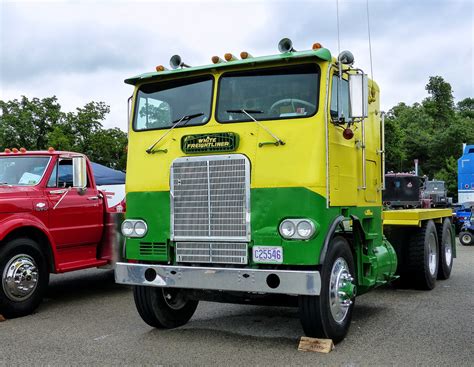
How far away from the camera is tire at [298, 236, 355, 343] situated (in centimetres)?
522

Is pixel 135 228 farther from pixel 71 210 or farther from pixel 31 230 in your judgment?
pixel 71 210

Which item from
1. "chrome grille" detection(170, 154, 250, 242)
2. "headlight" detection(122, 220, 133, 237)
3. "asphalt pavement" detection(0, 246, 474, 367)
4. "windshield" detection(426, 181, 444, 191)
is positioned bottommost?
"asphalt pavement" detection(0, 246, 474, 367)

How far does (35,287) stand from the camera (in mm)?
7469

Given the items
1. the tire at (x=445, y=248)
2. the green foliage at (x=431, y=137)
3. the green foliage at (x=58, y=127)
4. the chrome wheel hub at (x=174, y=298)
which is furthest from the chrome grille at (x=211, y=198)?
the green foliage at (x=431, y=137)

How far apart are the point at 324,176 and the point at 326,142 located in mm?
333

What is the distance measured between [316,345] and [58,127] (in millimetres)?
27210

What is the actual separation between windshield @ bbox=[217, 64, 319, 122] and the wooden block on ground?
2191 mm

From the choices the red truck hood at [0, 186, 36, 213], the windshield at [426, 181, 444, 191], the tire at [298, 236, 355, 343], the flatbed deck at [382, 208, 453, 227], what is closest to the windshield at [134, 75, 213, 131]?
the tire at [298, 236, 355, 343]

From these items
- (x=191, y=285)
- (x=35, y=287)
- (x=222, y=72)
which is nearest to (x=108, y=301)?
(x=35, y=287)

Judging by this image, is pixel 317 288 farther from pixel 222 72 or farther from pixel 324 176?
pixel 222 72

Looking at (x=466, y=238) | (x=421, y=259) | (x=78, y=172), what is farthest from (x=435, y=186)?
(x=78, y=172)

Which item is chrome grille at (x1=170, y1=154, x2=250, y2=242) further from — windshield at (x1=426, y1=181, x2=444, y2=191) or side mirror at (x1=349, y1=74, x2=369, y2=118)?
windshield at (x1=426, y1=181, x2=444, y2=191)

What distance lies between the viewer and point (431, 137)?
4434 cm

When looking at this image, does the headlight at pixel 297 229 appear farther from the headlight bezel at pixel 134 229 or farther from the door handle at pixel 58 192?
the door handle at pixel 58 192
